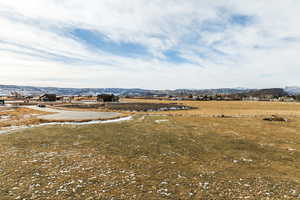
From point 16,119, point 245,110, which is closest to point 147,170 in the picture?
point 16,119

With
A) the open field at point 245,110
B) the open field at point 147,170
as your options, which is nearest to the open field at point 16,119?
the open field at point 147,170

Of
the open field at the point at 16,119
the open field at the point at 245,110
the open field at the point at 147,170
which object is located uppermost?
the open field at the point at 147,170

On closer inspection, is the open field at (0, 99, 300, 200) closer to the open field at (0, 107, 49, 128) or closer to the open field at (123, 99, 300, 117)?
the open field at (0, 107, 49, 128)

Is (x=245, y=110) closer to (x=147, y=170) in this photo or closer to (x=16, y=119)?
(x=147, y=170)

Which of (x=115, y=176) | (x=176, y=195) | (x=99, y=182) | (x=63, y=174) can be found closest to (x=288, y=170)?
(x=176, y=195)

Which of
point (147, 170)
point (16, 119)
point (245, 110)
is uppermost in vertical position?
point (147, 170)

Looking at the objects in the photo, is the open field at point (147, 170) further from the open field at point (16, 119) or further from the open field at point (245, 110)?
the open field at point (245, 110)

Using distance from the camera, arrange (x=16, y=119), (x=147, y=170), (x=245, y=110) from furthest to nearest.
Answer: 1. (x=245, y=110)
2. (x=16, y=119)
3. (x=147, y=170)

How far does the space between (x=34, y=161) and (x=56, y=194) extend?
661 cm

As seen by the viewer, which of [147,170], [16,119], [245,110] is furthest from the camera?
[245,110]

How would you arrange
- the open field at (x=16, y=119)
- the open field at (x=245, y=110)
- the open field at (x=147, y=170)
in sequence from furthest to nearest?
the open field at (x=245, y=110), the open field at (x=16, y=119), the open field at (x=147, y=170)

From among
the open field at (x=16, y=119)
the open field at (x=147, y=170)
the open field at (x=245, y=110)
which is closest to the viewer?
the open field at (x=147, y=170)

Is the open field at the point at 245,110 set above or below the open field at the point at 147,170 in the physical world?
below

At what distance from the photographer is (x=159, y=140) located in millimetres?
21750
